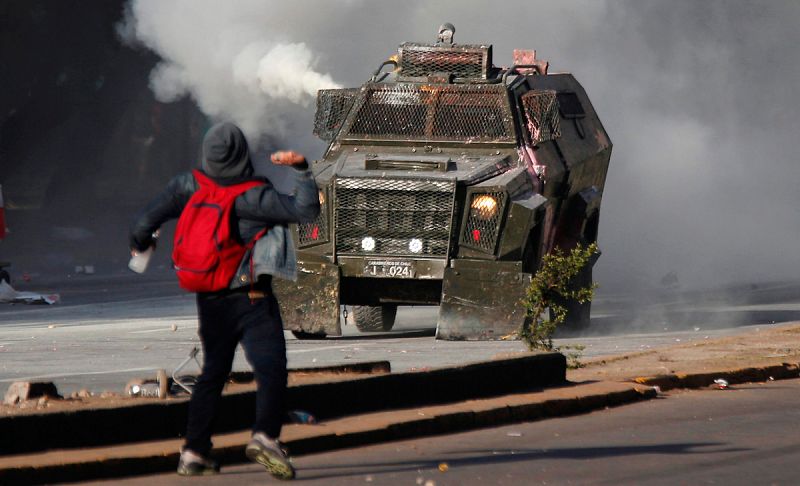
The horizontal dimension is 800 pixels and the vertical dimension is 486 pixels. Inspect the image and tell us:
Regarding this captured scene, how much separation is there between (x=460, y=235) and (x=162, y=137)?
1110 inches

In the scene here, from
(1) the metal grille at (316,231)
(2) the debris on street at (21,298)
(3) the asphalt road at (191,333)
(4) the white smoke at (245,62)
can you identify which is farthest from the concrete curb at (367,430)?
(4) the white smoke at (245,62)

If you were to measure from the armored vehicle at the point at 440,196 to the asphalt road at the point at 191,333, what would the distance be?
1.63ft

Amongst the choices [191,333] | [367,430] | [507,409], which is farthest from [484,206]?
[367,430]

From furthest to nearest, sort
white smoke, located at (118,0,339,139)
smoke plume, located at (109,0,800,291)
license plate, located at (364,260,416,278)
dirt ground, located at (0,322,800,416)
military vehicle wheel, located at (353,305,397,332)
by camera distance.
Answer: smoke plume, located at (109,0,800,291)
white smoke, located at (118,0,339,139)
military vehicle wheel, located at (353,305,397,332)
license plate, located at (364,260,416,278)
dirt ground, located at (0,322,800,416)

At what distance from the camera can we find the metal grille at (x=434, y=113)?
18.7m

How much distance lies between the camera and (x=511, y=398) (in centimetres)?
1119

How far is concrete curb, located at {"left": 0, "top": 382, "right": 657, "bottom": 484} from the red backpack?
90cm

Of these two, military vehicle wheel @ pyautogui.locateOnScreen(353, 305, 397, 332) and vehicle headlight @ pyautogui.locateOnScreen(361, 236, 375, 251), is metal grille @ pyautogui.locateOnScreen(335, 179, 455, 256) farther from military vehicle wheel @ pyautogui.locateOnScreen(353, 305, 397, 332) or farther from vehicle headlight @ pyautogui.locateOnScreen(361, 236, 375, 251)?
military vehicle wheel @ pyautogui.locateOnScreen(353, 305, 397, 332)

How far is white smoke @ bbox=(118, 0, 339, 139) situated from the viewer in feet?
108

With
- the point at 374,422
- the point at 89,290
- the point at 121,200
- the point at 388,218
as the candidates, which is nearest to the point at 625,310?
the point at 388,218

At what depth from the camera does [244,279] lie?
25.8 ft

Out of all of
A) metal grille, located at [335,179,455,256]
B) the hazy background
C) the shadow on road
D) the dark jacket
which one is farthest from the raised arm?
the hazy background

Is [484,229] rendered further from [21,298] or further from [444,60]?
[21,298]

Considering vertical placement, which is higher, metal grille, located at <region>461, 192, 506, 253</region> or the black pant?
metal grille, located at <region>461, 192, 506, 253</region>
